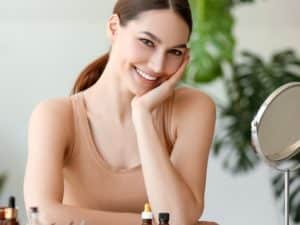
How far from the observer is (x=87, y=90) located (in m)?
1.45

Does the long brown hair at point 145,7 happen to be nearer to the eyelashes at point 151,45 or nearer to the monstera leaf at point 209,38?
the eyelashes at point 151,45

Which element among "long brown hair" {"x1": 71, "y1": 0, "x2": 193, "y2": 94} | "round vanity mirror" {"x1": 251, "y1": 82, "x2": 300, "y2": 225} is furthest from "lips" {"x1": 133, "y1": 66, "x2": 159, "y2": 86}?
"round vanity mirror" {"x1": 251, "y1": 82, "x2": 300, "y2": 225}

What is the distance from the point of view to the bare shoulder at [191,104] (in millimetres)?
1428

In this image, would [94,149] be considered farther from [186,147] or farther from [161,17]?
[161,17]

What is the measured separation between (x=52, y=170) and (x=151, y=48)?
31 centimetres

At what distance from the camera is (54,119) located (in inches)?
54.0

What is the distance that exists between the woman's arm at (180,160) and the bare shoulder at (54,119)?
0.15 metres

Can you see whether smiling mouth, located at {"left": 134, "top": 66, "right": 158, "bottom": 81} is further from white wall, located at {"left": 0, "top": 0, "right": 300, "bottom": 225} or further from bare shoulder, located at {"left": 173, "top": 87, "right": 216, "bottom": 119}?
white wall, located at {"left": 0, "top": 0, "right": 300, "bottom": 225}

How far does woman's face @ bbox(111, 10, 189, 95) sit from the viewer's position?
1.28 m

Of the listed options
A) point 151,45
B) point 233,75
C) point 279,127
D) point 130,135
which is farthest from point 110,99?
point 233,75

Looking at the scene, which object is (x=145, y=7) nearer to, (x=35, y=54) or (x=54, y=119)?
(x=54, y=119)

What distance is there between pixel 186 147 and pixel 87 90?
0.26 m

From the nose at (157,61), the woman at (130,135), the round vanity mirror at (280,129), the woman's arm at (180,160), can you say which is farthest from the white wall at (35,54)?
the round vanity mirror at (280,129)

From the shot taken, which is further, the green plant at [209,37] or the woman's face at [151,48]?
the green plant at [209,37]
